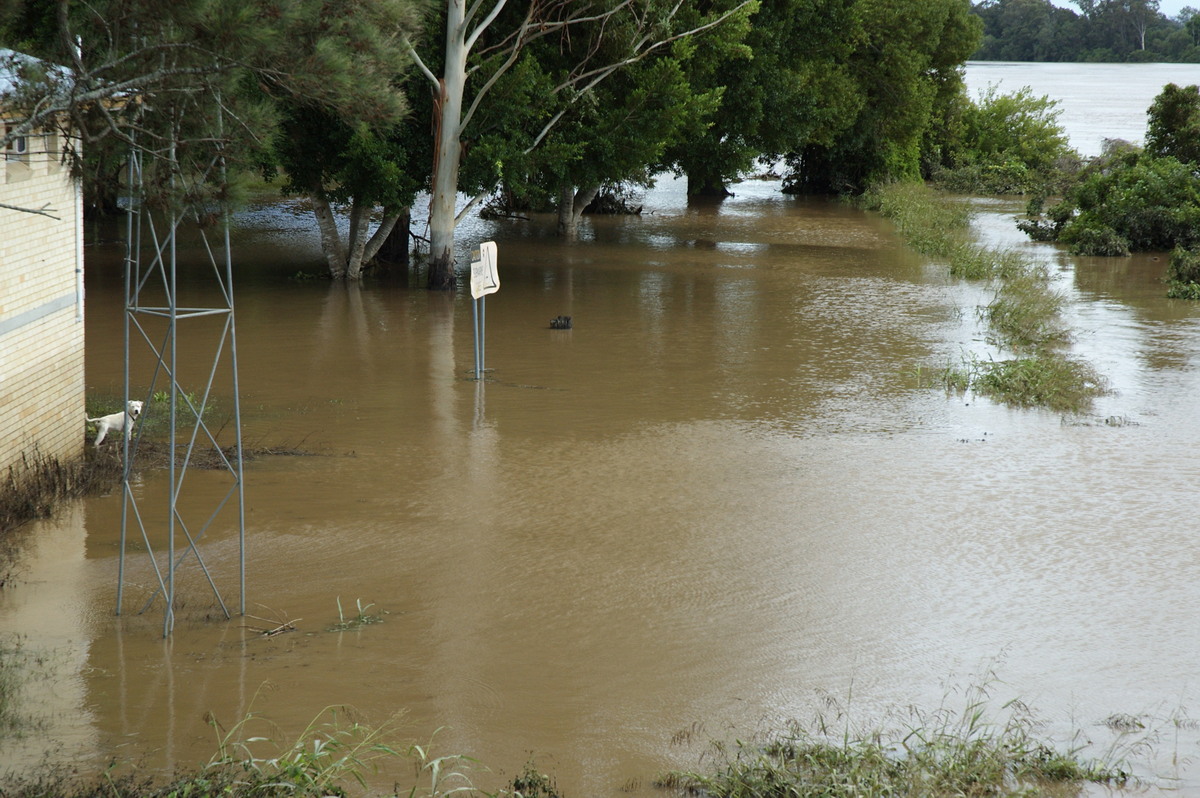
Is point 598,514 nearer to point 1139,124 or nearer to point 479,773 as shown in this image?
point 479,773

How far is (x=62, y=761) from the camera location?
5.52m

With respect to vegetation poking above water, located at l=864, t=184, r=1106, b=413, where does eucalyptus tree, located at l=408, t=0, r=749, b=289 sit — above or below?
above

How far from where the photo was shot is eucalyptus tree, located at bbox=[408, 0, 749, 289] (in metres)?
18.9

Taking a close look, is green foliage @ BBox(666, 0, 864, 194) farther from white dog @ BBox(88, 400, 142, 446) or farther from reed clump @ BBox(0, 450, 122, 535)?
reed clump @ BBox(0, 450, 122, 535)

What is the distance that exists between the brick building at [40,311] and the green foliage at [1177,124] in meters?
25.1

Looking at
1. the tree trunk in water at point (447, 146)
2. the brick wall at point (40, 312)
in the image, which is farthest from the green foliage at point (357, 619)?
the tree trunk in water at point (447, 146)

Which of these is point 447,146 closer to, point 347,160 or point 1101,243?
point 347,160

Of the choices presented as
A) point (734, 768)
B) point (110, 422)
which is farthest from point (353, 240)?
point (734, 768)

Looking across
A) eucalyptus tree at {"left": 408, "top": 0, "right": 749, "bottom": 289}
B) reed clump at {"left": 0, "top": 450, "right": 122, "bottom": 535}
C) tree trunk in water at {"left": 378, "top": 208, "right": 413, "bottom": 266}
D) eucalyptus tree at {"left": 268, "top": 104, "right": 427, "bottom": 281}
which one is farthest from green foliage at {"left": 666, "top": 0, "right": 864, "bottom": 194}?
reed clump at {"left": 0, "top": 450, "right": 122, "bottom": 535}

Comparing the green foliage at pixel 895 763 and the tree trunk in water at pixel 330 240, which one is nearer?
the green foliage at pixel 895 763

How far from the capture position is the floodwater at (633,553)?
6.31m

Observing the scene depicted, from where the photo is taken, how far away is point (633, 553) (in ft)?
28.9

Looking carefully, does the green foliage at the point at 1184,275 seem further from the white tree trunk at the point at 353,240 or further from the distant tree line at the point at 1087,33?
the distant tree line at the point at 1087,33

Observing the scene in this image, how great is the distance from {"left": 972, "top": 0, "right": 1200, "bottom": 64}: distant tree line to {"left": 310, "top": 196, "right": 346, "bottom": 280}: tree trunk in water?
83.2 metres
